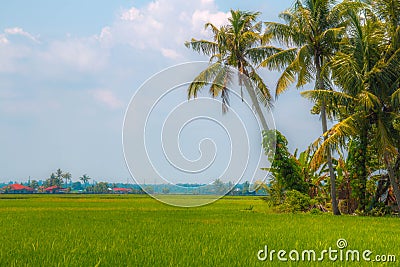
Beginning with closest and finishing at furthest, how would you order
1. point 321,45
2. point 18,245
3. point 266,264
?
point 266,264 → point 18,245 → point 321,45

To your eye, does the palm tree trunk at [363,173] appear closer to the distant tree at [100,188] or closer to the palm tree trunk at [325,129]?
the palm tree trunk at [325,129]

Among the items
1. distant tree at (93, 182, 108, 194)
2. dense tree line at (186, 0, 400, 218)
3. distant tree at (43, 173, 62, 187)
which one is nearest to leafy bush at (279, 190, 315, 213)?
dense tree line at (186, 0, 400, 218)

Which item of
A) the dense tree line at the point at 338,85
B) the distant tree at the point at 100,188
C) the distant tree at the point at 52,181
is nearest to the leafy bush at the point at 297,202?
the dense tree line at the point at 338,85

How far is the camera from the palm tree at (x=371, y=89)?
12.8m

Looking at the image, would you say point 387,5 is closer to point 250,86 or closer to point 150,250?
point 250,86

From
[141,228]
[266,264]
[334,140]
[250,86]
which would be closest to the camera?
[266,264]

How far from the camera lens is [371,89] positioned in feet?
43.2

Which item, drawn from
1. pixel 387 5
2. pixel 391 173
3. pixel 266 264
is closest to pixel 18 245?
pixel 266 264

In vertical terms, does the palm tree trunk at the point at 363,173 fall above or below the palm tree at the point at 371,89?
below

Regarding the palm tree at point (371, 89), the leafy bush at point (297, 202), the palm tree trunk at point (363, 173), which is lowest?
the leafy bush at point (297, 202)

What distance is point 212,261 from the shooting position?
462cm

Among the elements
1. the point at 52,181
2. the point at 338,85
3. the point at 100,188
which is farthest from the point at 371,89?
the point at 52,181

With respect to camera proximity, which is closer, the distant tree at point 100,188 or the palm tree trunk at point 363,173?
the palm tree trunk at point 363,173

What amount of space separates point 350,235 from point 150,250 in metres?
3.62
